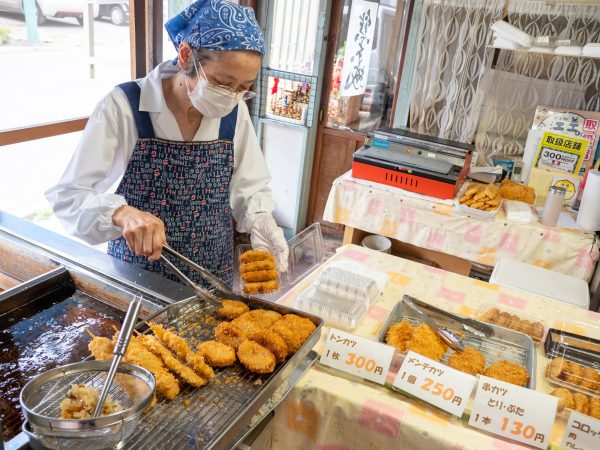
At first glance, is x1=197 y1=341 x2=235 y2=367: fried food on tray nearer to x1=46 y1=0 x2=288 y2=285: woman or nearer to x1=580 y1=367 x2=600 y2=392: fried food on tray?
x1=46 y1=0 x2=288 y2=285: woman

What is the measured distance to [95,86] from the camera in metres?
Result: 4.09

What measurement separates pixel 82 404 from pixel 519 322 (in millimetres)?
1572

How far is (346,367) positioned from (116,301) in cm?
88

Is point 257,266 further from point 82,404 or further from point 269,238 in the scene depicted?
point 82,404

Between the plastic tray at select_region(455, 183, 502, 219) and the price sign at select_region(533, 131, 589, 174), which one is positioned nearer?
the plastic tray at select_region(455, 183, 502, 219)

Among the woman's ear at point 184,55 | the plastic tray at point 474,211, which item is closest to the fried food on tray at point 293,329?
the woman's ear at point 184,55

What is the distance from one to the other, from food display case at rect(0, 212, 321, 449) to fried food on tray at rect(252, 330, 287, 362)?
0.03 meters

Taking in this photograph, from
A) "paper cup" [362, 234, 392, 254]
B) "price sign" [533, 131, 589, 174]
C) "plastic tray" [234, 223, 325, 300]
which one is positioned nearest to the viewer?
"plastic tray" [234, 223, 325, 300]

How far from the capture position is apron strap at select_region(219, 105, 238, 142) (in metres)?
2.17

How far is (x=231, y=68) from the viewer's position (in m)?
1.83

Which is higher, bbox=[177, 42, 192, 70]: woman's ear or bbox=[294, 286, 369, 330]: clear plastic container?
bbox=[177, 42, 192, 70]: woman's ear

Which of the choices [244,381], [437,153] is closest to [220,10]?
[244,381]

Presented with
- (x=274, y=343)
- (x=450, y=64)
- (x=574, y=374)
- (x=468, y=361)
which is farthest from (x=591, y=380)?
(x=450, y=64)

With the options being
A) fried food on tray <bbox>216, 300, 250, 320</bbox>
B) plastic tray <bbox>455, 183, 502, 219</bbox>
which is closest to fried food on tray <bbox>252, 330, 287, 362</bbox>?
fried food on tray <bbox>216, 300, 250, 320</bbox>
